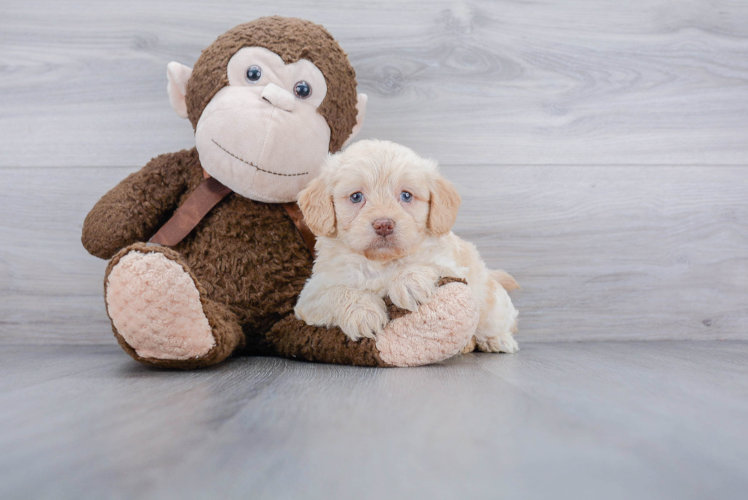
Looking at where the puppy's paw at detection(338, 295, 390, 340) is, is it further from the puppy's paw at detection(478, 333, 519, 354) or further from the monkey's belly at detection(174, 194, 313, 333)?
the puppy's paw at detection(478, 333, 519, 354)

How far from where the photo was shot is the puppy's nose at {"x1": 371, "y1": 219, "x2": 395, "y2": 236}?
850 mm

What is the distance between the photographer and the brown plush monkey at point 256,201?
2.81 feet

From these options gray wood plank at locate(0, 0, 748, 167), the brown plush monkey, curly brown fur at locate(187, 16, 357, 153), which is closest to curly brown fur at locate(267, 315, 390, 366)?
the brown plush monkey

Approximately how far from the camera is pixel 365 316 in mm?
862

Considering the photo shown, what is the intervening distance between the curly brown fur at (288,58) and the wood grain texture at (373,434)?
1.62ft

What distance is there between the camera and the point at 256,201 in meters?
1.04

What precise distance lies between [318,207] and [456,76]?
0.65 m

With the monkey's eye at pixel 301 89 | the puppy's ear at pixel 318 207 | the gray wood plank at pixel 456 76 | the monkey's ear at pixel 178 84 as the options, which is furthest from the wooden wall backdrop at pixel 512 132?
the puppy's ear at pixel 318 207

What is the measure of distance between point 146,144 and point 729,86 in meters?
1.51

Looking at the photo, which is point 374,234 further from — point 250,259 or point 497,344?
point 497,344

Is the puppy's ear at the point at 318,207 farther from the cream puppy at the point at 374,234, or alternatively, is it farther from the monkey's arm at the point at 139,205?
the monkey's arm at the point at 139,205

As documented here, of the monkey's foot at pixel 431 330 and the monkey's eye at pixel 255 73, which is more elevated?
the monkey's eye at pixel 255 73

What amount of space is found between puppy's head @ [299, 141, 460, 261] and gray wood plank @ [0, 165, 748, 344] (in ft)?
1.46

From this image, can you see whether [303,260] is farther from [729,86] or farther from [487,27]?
[729,86]
